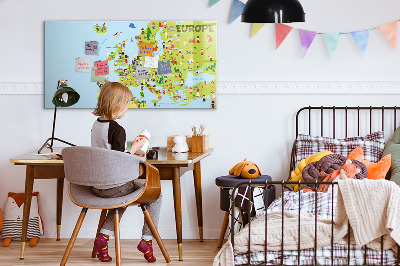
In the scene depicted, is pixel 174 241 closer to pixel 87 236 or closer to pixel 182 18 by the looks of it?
pixel 87 236

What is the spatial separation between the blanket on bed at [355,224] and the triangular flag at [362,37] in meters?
1.62

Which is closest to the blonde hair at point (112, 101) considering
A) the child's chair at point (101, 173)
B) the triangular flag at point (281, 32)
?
the child's chair at point (101, 173)

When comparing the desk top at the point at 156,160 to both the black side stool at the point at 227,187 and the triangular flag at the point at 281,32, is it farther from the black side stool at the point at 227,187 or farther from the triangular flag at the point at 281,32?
the triangular flag at the point at 281,32

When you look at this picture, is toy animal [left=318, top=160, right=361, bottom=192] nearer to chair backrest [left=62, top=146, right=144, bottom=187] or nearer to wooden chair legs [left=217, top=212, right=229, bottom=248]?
wooden chair legs [left=217, top=212, right=229, bottom=248]

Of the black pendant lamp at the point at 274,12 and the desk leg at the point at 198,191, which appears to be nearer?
the black pendant lamp at the point at 274,12

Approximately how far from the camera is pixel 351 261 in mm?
2959

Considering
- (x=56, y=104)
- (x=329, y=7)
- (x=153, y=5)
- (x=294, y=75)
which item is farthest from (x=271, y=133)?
(x=56, y=104)

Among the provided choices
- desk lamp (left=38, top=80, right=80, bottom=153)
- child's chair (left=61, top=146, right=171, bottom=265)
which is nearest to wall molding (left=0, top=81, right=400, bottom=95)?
desk lamp (left=38, top=80, right=80, bottom=153)

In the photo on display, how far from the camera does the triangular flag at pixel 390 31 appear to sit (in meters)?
4.29

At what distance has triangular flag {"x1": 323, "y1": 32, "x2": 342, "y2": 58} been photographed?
4.31 meters

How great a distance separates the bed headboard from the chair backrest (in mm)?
1540

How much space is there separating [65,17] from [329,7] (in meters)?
1.88

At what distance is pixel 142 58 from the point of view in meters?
4.38

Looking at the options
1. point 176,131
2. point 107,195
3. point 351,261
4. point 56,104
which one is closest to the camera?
point 351,261
